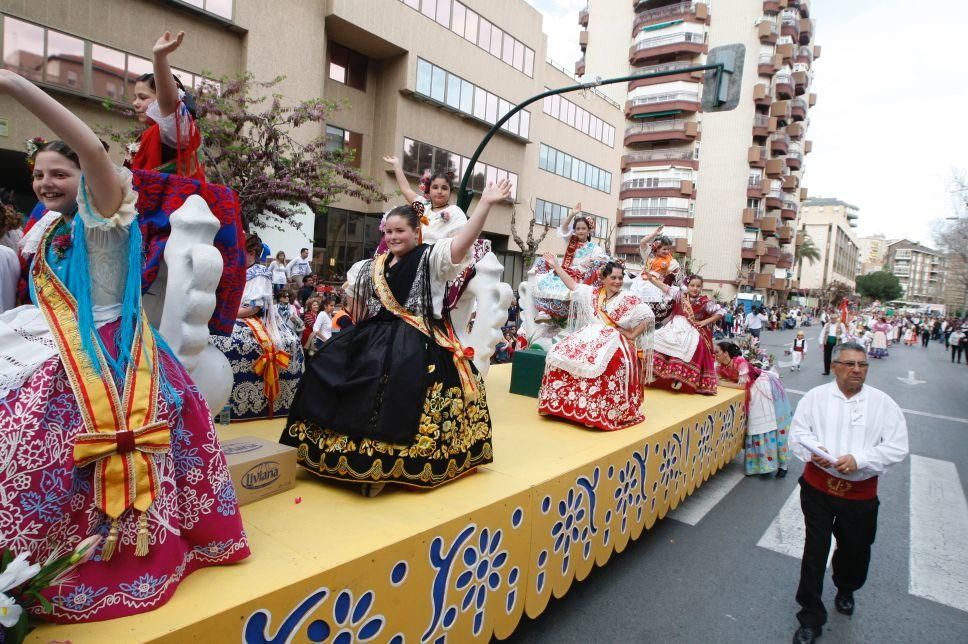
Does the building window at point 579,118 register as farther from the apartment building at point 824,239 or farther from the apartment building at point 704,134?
the apartment building at point 824,239

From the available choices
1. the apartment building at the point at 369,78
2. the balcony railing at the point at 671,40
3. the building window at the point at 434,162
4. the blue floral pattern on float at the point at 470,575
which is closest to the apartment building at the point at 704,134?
the balcony railing at the point at 671,40

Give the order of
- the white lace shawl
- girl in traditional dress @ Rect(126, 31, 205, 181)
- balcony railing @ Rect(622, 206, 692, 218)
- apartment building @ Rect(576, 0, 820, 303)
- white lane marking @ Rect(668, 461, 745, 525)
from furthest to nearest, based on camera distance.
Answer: balcony railing @ Rect(622, 206, 692, 218), apartment building @ Rect(576, 0, 820, 303), white lane marking @ Rect(668, 461, 745, 525), girl in traditional dress @ Rect(126, 31, 205, 181), the white lace shawl

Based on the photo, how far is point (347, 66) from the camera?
63.8 ft

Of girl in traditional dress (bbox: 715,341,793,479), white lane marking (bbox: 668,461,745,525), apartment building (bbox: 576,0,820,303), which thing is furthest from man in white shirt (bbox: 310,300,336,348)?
apartment building (bbox: 576,0,820,303)

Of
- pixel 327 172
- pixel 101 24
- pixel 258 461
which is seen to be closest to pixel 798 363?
pixel 327 172

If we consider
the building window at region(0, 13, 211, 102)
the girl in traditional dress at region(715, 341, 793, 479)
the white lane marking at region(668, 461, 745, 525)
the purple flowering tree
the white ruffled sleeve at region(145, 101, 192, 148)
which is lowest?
the white lane marking at region(668, 461, 745, 525)

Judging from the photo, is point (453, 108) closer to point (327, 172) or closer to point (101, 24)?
point (327, 172)

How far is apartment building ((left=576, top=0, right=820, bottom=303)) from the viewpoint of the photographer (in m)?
45.4

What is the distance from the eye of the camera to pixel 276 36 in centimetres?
1591

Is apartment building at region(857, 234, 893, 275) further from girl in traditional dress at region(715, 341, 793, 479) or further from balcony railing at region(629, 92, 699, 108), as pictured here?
girl in traditional dress at region(715, 341, 793, 479)

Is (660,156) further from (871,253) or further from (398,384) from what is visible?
(871,253)

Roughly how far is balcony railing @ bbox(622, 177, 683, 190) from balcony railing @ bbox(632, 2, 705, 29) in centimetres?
1260

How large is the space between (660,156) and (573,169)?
21.0 m

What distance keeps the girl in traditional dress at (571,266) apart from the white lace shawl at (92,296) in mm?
4685
